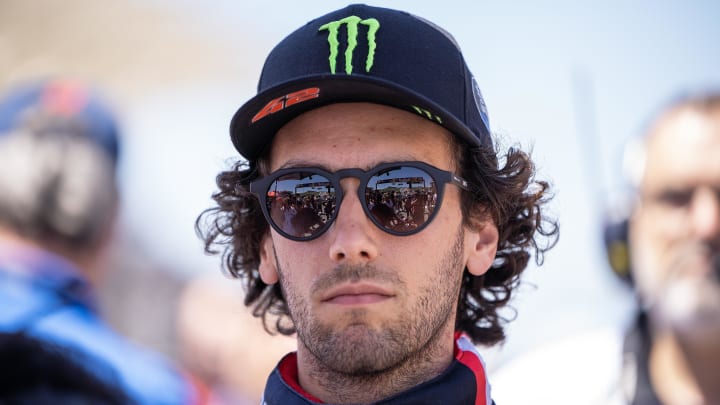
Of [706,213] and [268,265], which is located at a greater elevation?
[706,213]

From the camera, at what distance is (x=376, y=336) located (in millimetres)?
2104

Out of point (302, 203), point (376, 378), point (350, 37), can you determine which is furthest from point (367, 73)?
point (376, 378)

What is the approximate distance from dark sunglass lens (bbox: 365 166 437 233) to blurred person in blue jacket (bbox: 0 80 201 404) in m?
1.13

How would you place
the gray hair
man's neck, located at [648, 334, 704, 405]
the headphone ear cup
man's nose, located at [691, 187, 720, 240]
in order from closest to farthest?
the gray hair
man's nose, located at [691, 187, 720, 240]
man's neck, located at [648, 334, 704, 405]
the headphone ear cup

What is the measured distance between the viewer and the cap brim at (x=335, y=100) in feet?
7.01

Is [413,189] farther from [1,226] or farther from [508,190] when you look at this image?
[1,226]

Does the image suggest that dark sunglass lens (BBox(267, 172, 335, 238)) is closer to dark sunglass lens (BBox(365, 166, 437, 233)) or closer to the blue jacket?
dark sunglass lens (BBox(365, 166, 437, 233))

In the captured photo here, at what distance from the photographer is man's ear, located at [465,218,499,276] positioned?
246 centimetres

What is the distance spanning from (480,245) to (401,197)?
53cm

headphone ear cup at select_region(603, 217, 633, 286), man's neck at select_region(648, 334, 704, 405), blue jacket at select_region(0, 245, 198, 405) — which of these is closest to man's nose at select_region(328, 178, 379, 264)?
blue jacket at select_region(0, 245, 198, 405)

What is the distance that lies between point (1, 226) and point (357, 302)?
1.54 metres

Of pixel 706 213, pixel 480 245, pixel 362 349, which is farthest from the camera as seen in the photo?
pixel 706 213

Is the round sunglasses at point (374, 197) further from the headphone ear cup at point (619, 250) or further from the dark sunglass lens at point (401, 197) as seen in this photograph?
the headphone ear cup at point (619, 250)

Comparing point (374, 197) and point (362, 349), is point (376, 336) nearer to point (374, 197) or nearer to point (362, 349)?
point (362, 349)
